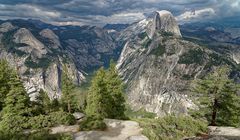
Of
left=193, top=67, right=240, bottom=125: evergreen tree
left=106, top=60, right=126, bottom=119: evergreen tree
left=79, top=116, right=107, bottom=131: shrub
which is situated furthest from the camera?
left=106, top=60, right=126, bottom=119: evergreen tree

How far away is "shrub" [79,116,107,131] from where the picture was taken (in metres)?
44.3

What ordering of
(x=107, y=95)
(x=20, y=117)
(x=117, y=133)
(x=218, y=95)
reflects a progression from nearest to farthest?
(x=117, y=133)
(x=20, y=117)
(x=218, y=95)
(x=107, y=95)

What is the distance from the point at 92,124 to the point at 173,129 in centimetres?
1152

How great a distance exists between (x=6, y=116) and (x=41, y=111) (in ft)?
33.4

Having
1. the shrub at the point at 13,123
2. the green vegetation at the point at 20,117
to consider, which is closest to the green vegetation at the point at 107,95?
the green vegetation at the point at 20,117

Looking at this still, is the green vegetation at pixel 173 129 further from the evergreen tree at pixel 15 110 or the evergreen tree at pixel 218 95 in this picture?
the evergreen tree at pixel 15 110

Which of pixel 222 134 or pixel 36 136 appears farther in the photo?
pixel 222 134

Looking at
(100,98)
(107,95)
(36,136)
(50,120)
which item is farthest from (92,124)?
(107,95)

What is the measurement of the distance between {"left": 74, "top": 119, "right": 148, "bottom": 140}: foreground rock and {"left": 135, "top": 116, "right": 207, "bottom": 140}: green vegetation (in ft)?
4.43

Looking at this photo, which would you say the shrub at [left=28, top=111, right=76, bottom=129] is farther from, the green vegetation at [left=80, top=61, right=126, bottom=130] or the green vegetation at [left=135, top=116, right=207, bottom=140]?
the green vegetation at [left=135, top=116, right=207, bottom=140]

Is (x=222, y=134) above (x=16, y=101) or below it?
below

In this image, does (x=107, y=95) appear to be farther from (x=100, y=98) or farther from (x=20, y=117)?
(x=20, y=117)

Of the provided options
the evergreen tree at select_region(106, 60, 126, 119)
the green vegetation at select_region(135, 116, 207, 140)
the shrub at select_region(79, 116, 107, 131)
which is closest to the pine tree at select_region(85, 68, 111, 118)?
the evergreen tree at select_region(106, 60, 126, 119)

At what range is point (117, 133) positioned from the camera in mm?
43875
